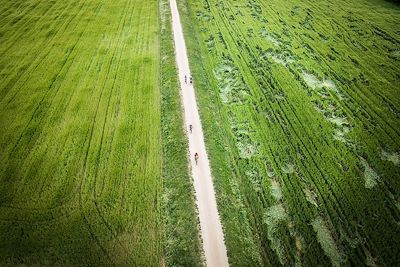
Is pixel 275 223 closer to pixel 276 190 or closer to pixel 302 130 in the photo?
pixel 276 190

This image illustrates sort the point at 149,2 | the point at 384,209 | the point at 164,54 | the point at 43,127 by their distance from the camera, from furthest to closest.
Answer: the point at 149,2, the point at 164,54, the point at 43,127, the point at 384,209

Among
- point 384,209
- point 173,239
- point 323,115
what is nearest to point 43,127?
point 173,239

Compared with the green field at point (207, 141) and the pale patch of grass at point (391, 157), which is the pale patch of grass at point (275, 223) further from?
the pale patch of grass at point (391, 157)

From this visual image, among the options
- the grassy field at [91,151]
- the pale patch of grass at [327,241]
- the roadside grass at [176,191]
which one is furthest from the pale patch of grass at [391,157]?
the grassy field at [91,151]

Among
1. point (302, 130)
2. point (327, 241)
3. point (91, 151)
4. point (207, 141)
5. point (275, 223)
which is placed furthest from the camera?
point (302, 130)

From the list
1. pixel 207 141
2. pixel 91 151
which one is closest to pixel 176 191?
pixel 207 141

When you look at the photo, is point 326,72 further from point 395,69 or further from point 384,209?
point 384,209

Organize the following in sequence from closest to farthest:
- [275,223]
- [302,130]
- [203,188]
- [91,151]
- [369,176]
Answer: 1. [275,223]
2. [203,188]
3. [369,176]
4. [91,151]
5. [302,130]
